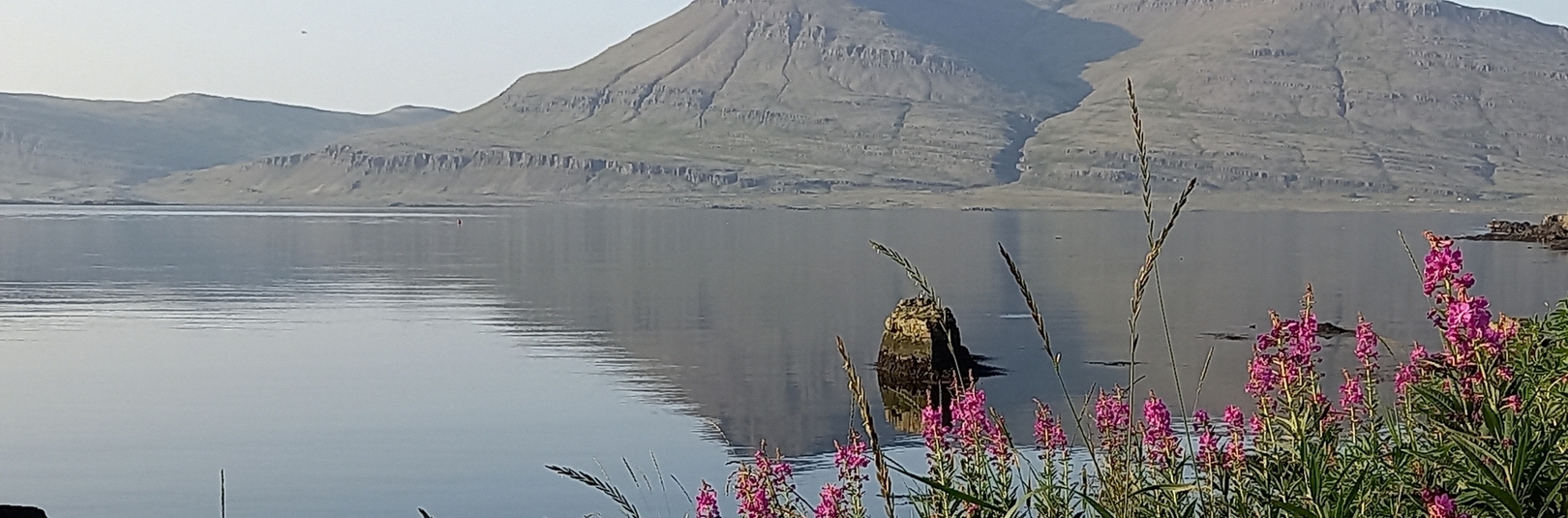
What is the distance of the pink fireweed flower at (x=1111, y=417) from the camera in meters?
6.39

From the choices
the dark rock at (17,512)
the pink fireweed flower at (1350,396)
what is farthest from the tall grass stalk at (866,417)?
the dark rock at (17,512)

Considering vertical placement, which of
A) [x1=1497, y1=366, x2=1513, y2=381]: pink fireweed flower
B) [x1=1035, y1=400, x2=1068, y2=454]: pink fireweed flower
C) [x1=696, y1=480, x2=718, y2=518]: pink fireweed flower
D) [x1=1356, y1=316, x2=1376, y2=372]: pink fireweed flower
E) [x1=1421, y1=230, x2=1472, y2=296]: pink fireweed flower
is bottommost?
[x1=696, y1=480, x2=718, y2=518]: pink fireweed flower

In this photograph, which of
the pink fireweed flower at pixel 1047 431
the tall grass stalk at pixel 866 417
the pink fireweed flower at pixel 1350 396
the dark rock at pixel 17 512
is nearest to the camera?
the tall grass stalk at pixel 866 417

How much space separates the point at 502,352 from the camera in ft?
126

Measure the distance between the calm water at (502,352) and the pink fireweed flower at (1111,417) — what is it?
870 cm

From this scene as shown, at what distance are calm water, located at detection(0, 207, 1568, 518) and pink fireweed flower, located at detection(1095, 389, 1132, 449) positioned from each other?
28.5ft

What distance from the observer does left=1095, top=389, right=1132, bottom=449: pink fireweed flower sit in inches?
252

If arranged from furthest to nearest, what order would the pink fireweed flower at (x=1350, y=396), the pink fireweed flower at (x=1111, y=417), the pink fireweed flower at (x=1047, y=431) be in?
the pink fireweed flower at (x=1047, y=431) → the pink fireweed flower at (x=1111, y=417) → the pink fireweed flower at (x=1350, y=396)

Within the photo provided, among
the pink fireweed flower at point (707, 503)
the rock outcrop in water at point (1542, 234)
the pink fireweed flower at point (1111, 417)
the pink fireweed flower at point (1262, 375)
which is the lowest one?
the rock outcrop in water at point (1542, 234)

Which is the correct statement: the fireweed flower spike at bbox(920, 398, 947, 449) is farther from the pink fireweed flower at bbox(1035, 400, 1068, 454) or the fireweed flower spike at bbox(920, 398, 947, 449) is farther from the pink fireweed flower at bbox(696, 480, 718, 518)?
the pink fireweed flower at bbox(696, 480, 718, 518)

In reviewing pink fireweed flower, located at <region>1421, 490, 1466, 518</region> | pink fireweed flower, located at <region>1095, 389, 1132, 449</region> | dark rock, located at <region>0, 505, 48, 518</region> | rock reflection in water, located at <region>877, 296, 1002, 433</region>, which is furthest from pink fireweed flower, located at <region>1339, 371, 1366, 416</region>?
rock reflection in water, located at <region>877, 296, 1002, 433</region>

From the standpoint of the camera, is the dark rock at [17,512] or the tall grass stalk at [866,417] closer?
the tall grass stalk at [866,417]

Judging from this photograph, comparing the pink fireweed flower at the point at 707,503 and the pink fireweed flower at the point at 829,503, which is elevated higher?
the pink fireweed flower at the point at 829,503

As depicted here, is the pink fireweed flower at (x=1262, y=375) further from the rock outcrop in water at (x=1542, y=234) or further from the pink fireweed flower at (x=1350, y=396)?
the rock outcrop in water at (x=1542, y=234)
